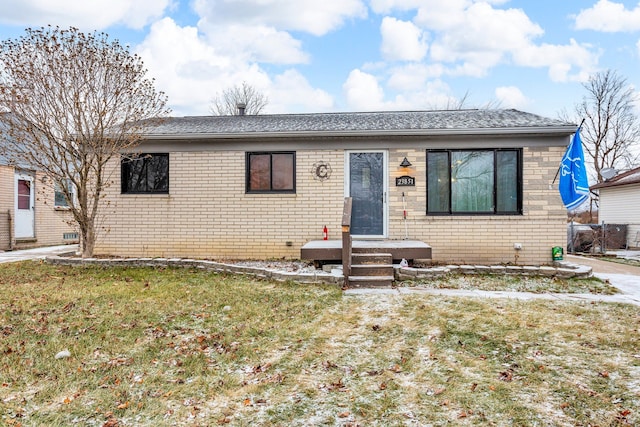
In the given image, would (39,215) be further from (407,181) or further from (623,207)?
(623,207)

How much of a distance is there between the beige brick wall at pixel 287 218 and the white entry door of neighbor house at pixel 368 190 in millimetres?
169

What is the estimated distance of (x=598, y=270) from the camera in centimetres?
862

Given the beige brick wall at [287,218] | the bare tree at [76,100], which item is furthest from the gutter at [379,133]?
the bare tree at [76,100]

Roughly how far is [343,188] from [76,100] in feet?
18.4

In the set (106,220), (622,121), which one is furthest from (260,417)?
(622,121)

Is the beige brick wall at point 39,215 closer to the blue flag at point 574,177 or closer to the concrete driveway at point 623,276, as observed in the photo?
the blue flag at point 574,177

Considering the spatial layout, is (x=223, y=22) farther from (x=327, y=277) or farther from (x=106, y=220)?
(x=327, y=277)

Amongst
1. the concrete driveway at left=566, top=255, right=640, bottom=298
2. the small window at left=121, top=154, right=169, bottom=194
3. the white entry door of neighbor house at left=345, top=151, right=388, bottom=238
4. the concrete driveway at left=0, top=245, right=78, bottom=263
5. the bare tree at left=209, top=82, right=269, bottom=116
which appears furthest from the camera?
the bare tree at left=209, top=82, right=269, bottom=116

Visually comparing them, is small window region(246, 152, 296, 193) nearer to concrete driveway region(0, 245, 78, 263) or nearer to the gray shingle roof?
the gray shingle roof

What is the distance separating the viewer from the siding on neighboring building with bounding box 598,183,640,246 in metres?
16.3

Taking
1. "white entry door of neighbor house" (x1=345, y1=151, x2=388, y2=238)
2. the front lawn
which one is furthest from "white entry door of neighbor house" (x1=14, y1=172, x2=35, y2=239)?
"white entry door of neighbor house" (x1=345, y1=151, x2=388, y2=238)

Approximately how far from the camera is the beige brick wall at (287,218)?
820 cm

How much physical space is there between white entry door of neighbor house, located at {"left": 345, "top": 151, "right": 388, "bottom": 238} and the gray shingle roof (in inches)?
26.0

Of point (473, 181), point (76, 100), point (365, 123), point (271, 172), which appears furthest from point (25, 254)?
point (473, 181)
